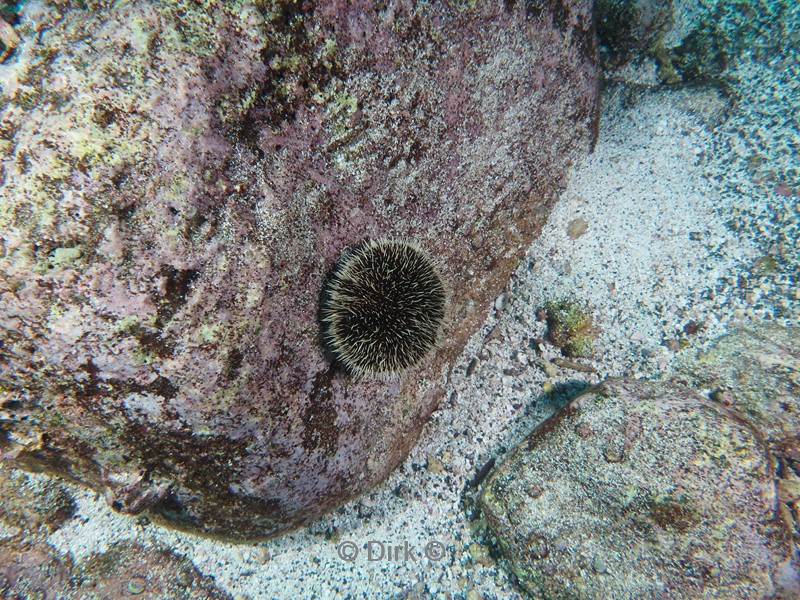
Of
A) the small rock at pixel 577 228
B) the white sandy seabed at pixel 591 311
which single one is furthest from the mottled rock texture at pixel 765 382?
the small rock at pixel 577 228

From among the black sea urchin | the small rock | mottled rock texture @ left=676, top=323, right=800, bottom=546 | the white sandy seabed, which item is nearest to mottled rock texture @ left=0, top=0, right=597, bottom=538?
the black sea urchin

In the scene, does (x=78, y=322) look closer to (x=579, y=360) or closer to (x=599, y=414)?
(x=599, y=414)

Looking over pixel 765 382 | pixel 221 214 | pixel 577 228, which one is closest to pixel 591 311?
pixel 577 228

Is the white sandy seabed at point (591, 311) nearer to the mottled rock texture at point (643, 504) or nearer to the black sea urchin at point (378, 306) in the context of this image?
the mottled rock texture at point (643, 504)

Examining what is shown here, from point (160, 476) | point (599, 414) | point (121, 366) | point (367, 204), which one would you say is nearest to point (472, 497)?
point (599, 414)

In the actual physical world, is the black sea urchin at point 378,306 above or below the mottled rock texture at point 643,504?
above

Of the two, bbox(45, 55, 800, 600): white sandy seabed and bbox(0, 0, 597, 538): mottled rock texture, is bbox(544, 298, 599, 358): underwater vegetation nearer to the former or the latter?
bbox(45, 55, 800, 600): white sandy seabed
